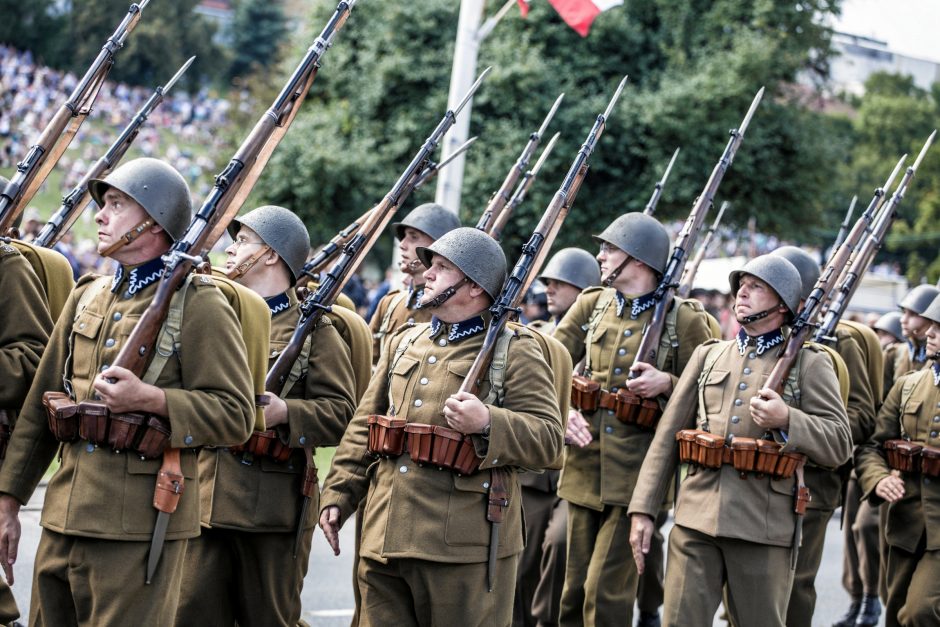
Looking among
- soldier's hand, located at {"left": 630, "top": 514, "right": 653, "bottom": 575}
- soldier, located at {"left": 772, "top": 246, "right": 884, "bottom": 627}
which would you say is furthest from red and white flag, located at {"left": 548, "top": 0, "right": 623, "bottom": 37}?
soldier's hand, located at {"left": 630, "top": 514, "right": 653, "bottom": 575}

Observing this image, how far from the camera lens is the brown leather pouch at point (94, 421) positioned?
176 inches

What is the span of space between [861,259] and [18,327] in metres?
5.79

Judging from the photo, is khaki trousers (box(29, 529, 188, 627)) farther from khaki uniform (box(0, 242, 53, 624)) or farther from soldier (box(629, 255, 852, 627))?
soldier (box(629, 255, 852, 627))

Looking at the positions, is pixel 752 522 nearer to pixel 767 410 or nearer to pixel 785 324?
pixel 767 410

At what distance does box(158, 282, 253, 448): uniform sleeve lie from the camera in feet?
15.0

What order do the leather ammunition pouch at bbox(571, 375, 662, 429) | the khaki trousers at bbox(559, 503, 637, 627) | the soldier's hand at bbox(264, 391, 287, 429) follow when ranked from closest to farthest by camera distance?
the soldier's hand at bbox(264, 391, 287, 429), the khaki trousers at bbox(559, 503, 637, 627), the leather ammunition pouch at bbox(571, 375, 662, 429)

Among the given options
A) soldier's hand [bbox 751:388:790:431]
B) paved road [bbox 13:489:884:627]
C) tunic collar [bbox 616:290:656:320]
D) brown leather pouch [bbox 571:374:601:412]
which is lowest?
paved road [bbox 13:489:884:627]

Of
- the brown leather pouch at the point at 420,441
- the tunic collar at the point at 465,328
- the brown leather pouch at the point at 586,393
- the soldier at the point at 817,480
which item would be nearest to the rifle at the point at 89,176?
the tunic collar at the point at 465,328

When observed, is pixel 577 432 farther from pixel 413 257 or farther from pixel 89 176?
pixel 89 176

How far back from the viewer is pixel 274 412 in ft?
18.8

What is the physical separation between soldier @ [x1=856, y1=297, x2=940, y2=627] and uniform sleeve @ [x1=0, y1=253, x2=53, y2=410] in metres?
5.04

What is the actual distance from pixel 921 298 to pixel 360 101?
12.9m

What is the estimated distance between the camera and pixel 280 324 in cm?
622

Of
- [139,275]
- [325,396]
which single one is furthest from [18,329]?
[325,396]
